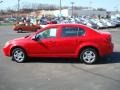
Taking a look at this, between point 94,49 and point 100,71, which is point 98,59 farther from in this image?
point 100,71

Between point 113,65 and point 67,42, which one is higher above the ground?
point 67,42

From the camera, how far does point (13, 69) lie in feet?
37.8

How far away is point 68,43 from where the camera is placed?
12.4 m

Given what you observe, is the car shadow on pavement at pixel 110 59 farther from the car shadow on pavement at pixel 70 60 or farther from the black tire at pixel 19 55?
the black tire at pixel 19 55

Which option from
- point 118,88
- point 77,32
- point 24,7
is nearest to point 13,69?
point 77,32

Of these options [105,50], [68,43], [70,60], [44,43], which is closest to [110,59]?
[105,50]

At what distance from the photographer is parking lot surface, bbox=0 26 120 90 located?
874 cm

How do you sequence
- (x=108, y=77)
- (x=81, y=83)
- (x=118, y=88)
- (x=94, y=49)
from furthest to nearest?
(x=94, y=49) < (x=108, y=77) < (x=81, y=83) < (x=118, y=88)

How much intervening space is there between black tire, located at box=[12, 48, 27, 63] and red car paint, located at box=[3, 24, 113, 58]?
18cm

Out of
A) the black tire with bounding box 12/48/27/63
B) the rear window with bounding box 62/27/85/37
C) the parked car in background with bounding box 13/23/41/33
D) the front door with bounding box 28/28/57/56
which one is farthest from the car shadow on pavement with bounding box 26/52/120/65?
the parked car in background with bounding box 13/23/41/33

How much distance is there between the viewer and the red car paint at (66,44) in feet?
40.4

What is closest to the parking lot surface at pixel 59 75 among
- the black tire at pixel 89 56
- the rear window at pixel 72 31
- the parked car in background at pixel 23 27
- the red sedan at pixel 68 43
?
the black tire at pixel 89 56

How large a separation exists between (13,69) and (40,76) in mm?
1728

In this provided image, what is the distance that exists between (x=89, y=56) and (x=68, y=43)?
0.92 metres
